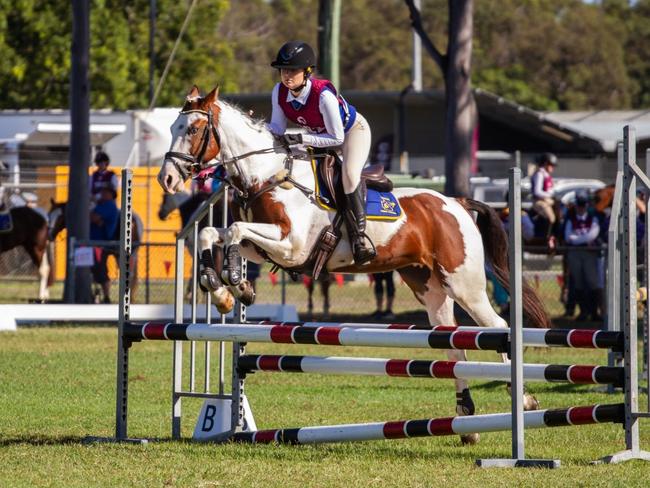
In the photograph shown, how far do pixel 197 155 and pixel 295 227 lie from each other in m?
0.83

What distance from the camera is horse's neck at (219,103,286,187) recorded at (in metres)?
9.02

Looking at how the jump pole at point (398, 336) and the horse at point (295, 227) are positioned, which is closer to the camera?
the jump pole at point (398, 336)

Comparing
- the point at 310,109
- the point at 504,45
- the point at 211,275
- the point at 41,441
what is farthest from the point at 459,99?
the point at 504,45

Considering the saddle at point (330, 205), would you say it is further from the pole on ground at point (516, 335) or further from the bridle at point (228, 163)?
the pole on ground at point (516, 335)

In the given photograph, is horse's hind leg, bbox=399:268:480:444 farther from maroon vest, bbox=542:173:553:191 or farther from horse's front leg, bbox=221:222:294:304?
maroon vest, bbox=542:173:553:191

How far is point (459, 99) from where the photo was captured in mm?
19469

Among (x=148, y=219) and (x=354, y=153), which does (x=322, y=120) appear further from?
(x=148, y=219)

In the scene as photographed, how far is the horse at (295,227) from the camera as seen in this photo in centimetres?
866

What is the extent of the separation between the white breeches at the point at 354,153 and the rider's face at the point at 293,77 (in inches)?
25.1

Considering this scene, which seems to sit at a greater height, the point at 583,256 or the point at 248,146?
the point at 248,146

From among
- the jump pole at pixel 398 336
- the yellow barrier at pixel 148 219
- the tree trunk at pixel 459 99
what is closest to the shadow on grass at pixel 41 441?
the jump pole at pixel 398 336

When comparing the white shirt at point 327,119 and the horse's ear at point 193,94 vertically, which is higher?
the horse's ear at point 193,94

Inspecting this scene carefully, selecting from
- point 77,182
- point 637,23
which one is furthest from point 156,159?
point 637,23

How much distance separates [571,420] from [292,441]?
5.94ft
